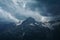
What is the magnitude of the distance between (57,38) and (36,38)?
19.6 m

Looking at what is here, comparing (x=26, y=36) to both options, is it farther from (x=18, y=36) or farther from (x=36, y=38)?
(x=36, y=38)

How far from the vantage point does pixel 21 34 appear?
99312mm

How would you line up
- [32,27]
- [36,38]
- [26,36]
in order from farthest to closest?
1. [36,38]
2. [26,36]
3. [32,27]

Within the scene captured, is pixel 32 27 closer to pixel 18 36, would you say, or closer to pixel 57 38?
pixel 18 36

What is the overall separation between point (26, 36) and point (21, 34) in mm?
6086

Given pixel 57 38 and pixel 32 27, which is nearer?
pixel 32 27

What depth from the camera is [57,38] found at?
99938mm

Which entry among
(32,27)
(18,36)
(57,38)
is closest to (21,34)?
(18,36)

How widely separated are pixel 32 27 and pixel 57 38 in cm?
2430

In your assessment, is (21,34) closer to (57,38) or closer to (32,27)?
(32,27)

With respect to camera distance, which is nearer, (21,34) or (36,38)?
(21,34)

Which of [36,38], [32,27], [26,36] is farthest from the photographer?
[36,38]

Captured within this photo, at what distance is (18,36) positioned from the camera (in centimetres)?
9906

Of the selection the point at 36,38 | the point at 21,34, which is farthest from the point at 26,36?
the point at 36,38
